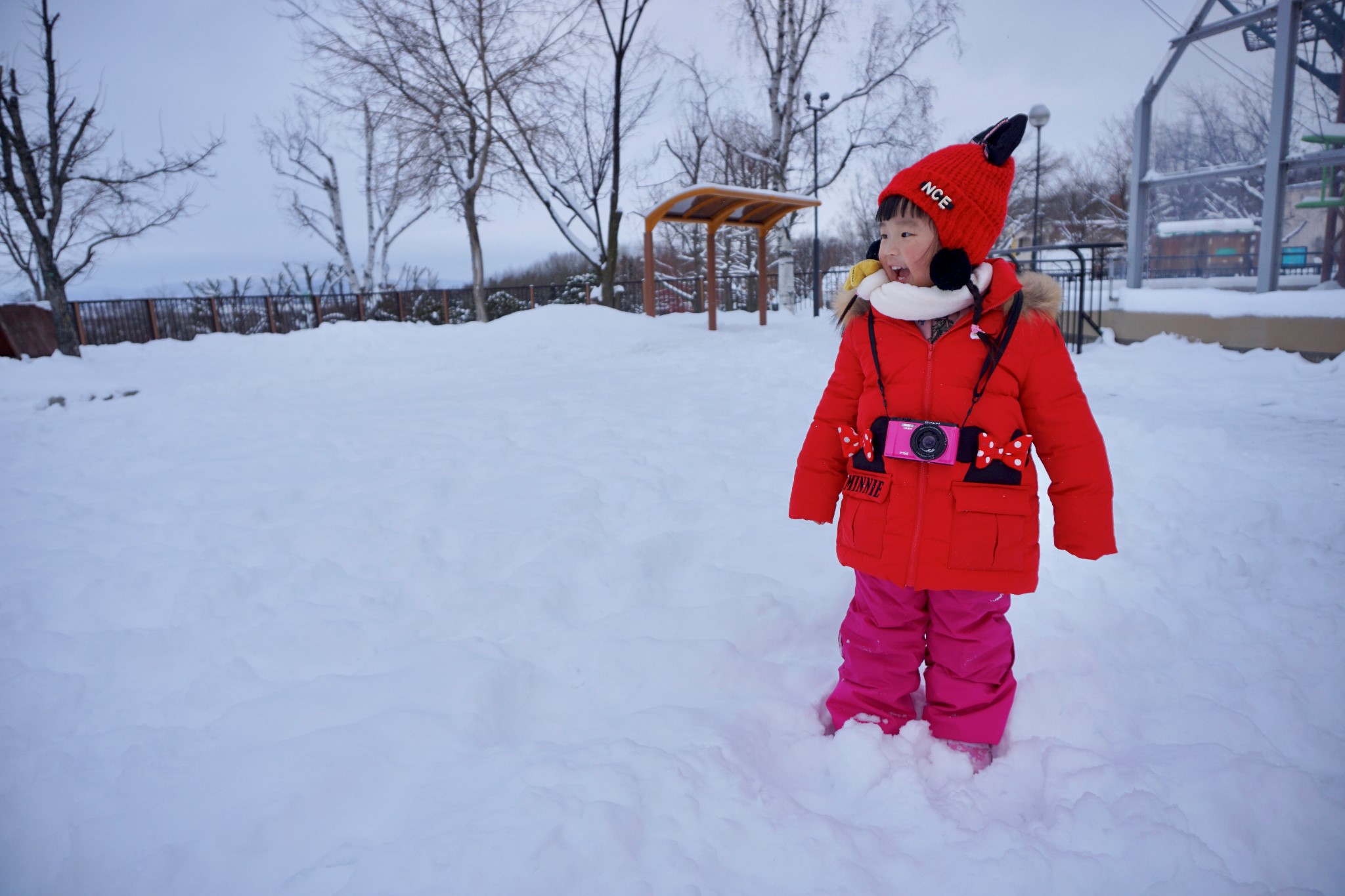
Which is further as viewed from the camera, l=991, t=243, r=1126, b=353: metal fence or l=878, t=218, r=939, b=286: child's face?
l=991, t=243, r=1126, b=353: metal fence

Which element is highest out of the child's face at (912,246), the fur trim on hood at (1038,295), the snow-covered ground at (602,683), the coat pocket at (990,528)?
the child's face at (912,246)

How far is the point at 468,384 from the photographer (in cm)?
772

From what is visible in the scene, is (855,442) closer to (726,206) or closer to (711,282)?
(726,206)

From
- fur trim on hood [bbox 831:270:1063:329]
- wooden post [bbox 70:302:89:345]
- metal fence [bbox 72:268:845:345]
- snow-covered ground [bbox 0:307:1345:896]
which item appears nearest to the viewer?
snow-covered ground [bbox 0:307:1345:896]

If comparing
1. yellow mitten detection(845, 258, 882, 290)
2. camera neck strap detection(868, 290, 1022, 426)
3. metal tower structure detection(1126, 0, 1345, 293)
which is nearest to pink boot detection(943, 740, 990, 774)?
camera neck strap detection(868, 290, 1022, 426)

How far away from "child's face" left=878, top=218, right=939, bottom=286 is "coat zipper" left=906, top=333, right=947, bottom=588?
190mm

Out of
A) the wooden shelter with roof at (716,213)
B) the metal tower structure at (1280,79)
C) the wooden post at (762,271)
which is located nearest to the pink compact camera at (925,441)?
the metal tower structure at (1280,79)

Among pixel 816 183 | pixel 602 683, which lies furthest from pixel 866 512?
pixel 816 183

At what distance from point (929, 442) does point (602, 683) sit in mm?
1297

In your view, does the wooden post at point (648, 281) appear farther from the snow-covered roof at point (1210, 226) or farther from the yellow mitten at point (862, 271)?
the yellow mitten at point (862, 271)

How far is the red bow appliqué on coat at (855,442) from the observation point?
1.96m

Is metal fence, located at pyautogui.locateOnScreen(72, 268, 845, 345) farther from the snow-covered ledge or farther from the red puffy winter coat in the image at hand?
the red puffy winter coat

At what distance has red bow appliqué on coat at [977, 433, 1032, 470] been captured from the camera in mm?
1805

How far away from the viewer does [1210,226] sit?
924cm
